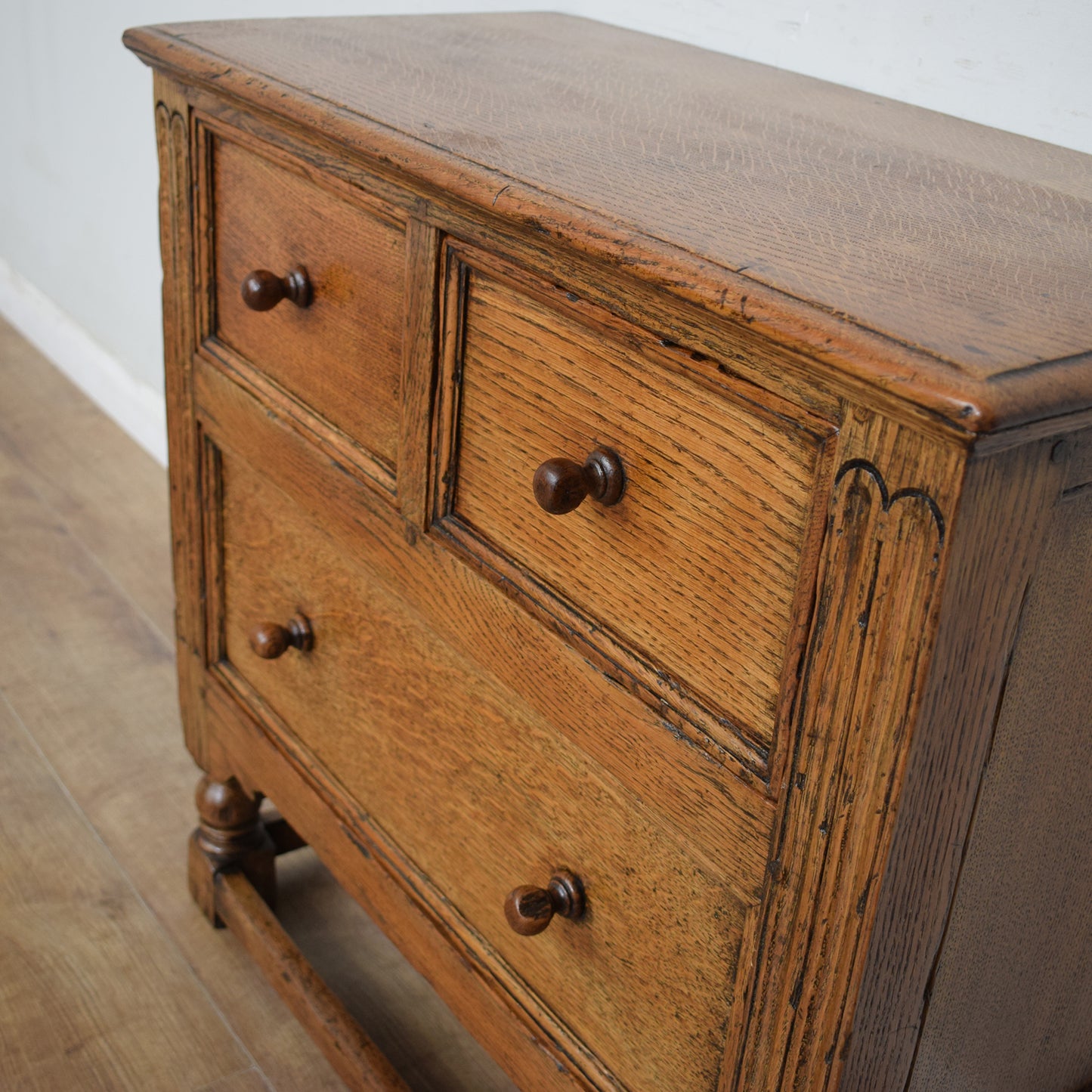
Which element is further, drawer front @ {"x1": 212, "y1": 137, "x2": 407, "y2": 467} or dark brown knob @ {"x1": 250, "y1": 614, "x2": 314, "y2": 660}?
dark brown knob @ {"x1": 250, "y1": 614, "x2": 314, "y2": 660}

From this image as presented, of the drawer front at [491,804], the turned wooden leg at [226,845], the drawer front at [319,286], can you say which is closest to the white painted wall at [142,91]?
the drawer front at [319,286]

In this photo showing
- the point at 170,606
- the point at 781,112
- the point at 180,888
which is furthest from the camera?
the point at 170,606

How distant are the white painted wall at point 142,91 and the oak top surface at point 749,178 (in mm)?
45

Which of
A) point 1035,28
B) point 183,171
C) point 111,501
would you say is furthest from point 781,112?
point 111,501

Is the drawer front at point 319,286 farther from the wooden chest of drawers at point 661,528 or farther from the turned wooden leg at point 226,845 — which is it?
the turned wooden leg at point 226,845

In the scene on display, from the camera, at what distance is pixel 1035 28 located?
919 mm

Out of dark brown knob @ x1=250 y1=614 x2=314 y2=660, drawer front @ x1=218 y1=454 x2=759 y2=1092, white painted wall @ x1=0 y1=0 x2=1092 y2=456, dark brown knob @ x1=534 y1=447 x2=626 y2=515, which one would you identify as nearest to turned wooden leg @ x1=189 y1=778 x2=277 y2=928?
drawer front @ x1=218 y1=454 x2=759 y2=1092

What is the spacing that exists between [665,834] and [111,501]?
1.71 m

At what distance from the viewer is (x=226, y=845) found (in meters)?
1.28

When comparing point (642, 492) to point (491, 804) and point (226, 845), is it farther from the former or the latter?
point (226, 845)

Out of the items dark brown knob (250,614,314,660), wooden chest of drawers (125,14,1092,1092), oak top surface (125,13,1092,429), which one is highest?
oak top surface (125,13,1092,429)

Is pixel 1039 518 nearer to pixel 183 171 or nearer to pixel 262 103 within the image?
pixel 262 103

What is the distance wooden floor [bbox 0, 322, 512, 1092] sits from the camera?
118cm

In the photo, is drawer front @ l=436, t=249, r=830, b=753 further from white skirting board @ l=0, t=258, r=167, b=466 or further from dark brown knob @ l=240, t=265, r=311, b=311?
white skirting board @ l=0, t=258, r=167, b=466
